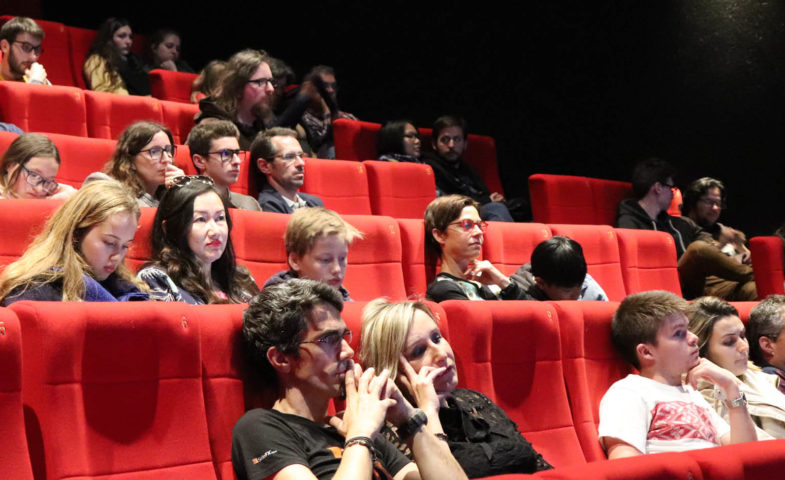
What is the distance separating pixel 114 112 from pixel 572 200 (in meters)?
0.80

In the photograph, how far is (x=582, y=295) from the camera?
46.1 inches

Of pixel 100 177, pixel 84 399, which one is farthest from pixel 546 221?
pixel 84 399

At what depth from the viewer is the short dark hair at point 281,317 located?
0.62m

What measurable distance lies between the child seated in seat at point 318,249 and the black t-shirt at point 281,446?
0.91 ft

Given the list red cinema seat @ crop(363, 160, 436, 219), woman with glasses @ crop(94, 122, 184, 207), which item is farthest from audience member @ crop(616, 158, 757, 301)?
woman with glasses @ crop(94, 122, 184, 207)

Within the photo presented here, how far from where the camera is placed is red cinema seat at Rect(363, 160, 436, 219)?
145 cm

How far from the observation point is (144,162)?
3.44 feet

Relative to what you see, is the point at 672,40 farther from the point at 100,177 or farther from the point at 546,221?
the point at 100,177

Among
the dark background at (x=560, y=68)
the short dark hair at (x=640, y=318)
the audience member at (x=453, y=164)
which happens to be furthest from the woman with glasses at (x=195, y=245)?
the dark background at (x=560, y=68)

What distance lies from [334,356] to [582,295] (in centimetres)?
62

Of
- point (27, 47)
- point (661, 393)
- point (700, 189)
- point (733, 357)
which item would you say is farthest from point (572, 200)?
point (27, 47)

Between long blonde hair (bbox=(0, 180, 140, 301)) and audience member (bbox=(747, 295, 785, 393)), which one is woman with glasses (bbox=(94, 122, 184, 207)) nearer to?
long blonde hair (bbox=(0, 180, 140, 301))

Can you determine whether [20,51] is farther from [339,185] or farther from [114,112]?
[339,185]

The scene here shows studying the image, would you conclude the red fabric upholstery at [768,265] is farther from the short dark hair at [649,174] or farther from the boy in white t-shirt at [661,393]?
the boy in white t-shirt at [661,393]
